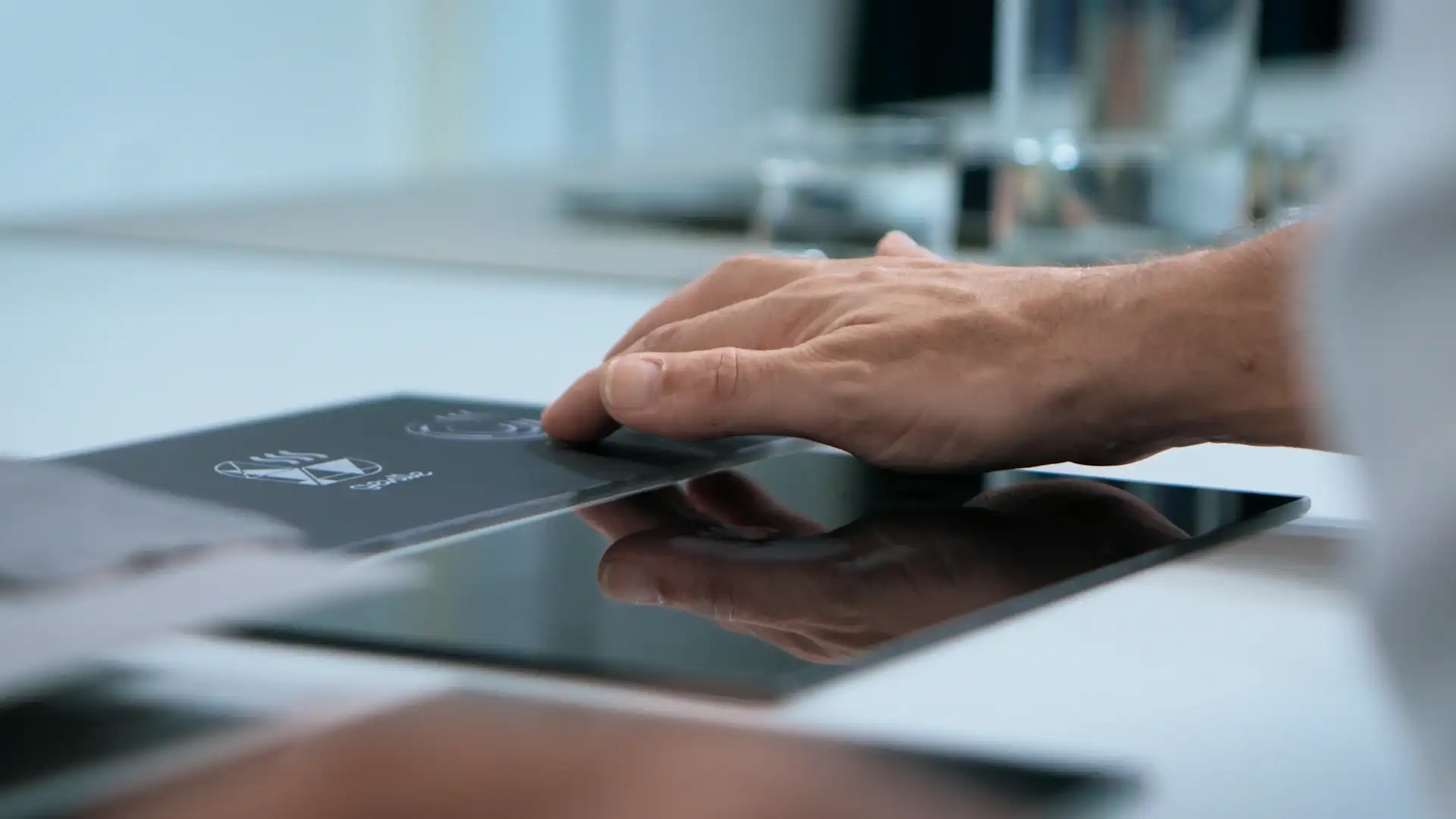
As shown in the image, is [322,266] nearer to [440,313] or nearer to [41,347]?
[440,313]

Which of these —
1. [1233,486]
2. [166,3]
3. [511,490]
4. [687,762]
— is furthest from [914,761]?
[166,3]

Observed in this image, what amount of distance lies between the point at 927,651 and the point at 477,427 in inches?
14.8

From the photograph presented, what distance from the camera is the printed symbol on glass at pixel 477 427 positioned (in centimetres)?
81

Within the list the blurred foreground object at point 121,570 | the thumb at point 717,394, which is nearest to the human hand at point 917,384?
the thumb at point 717,394

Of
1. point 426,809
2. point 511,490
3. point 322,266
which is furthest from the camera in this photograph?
point 322,266

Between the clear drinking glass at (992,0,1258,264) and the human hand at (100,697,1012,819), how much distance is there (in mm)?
1097

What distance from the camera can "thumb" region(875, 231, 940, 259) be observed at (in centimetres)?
92

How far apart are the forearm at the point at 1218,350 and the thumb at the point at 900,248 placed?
0.18 meters

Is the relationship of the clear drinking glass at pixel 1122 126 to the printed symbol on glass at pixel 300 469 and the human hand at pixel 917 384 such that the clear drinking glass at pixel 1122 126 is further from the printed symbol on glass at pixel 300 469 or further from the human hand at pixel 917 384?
the printed symbol on glass at pixel 300 469

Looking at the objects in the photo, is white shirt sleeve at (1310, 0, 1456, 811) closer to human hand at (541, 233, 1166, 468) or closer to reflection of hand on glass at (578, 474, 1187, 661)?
reflection of hand on glass at (578, 474, 1187, 661)

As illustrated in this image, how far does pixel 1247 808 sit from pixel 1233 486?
0.42m

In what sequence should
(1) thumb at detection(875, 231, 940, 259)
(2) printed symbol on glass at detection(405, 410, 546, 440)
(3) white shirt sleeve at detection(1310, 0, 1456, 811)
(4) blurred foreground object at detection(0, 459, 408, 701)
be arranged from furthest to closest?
(1) thumb at detection(875, 231, 940, 259)
(2) printed symbol on glass at detection(405, 410, 546, 440)
(4) blurred foreground object at detection(0, 459, 408, 701)
(3) white shirt sleeve at detection(1310, 0, 1456, 811)

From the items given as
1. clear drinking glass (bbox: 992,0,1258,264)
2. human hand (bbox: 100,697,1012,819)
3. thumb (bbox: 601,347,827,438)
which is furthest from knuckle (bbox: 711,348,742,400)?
clear drinking glass (bbox: 992,0,1258,264)

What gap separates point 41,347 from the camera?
1143 mm
